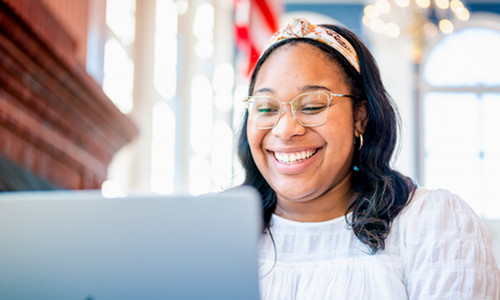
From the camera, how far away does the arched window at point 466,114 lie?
8570 mm

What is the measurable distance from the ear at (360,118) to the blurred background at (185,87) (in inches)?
6.5

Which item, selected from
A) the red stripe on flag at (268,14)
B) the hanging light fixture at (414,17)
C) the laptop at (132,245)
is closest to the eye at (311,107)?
the laptop at (132,245)

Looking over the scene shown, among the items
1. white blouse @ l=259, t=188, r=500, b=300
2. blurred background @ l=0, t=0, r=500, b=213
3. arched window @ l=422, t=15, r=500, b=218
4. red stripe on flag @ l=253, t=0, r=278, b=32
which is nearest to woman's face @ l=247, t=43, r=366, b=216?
white blouse @ l=259, t=188, r=500, b=300

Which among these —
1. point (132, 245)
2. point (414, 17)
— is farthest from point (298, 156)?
point (414, 17)

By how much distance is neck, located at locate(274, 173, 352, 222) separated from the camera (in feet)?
5.48

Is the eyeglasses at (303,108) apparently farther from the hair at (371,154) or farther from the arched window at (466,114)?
the arched window at (466,114)

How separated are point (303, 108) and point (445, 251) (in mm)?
459

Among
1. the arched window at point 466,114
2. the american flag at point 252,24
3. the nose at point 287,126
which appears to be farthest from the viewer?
the arched window at point 466,114

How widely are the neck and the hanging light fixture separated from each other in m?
5.57

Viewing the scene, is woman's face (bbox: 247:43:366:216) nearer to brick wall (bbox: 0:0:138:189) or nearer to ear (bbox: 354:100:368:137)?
ear (bbox: 354:100:368:137)

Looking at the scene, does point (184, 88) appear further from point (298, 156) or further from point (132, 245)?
point (132, 245)

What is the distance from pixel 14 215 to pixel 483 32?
883 centimetres

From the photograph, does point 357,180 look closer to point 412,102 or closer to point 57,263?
point 57,263

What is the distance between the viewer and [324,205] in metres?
1.67
